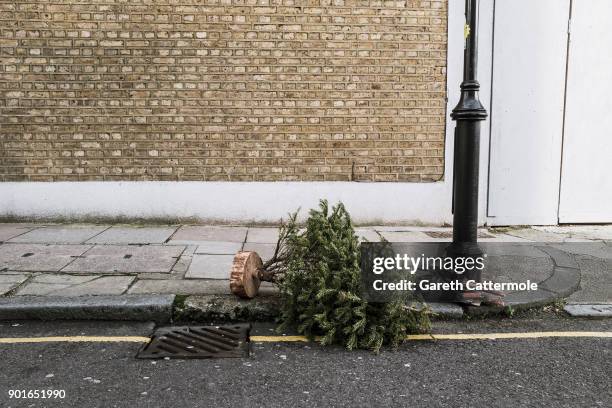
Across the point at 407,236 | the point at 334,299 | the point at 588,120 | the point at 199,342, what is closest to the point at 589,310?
the point at 334,299

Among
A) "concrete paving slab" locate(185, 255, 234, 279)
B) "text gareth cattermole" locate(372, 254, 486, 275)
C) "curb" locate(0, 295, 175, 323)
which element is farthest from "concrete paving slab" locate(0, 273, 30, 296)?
"text gareth cattermole" locate(372, 254, 486, 275)

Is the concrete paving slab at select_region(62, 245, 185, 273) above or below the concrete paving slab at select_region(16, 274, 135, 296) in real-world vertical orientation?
below

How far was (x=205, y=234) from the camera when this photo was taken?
6.81 metres

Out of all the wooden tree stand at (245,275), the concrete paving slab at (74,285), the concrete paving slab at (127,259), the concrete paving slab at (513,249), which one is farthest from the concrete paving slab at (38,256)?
the concrete paving slab at (513,249)

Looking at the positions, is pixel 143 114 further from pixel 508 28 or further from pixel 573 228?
pixel 573 228

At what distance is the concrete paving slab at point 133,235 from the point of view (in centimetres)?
630

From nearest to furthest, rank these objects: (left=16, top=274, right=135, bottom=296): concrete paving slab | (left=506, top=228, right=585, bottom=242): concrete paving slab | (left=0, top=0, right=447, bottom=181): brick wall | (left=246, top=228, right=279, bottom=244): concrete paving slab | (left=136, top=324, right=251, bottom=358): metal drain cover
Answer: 1. (left=136, top=324, right=251, bottom=358): metal drain cover
2. (left=16, top=274, right=135, bottom=296): concrete paving slab
3. (left=246, top=228, right=279, bottom=244): concrete paving slab
4. (left=506, top=228, right=585, bottom=242): concrete paving slab
5. (left=0, top=0, right=447, bottom=181): brick wall

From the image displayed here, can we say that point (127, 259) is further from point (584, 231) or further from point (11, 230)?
point (584, 231)

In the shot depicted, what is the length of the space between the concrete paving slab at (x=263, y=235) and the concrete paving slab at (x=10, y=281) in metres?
2.60

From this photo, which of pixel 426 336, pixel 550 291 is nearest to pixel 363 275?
pixel 426 336

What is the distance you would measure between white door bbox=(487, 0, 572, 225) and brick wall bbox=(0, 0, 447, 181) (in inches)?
34.8

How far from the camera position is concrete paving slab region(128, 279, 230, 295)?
4.45 metres

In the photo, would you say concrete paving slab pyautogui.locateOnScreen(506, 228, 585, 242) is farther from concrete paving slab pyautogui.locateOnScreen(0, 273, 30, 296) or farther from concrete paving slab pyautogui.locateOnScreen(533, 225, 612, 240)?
concrete paving slab pyautogui.locateOnScreen(0, 273, 30, 296)

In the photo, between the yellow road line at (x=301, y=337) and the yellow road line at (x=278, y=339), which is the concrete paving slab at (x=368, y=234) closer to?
the yellow road line at (x=301, y=337)
